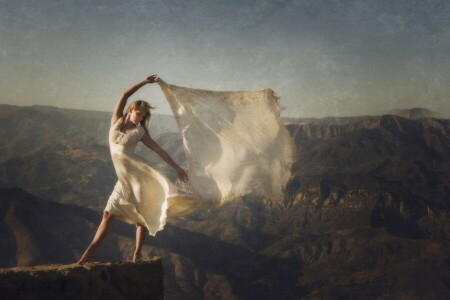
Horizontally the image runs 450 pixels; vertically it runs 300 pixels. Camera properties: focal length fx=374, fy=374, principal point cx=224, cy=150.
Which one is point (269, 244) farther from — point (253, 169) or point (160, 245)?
point (253, 169)

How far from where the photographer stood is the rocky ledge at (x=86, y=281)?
169 inches

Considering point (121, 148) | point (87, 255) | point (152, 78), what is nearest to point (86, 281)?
point (87, 255)

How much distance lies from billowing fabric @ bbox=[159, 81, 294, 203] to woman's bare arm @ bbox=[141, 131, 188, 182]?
0.31 m

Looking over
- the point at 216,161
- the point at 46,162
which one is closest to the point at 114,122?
the point at 216,161

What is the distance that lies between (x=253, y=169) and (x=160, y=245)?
124 metres

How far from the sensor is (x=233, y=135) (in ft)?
20.7

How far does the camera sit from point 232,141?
6320mm

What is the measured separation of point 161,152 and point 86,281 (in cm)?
189

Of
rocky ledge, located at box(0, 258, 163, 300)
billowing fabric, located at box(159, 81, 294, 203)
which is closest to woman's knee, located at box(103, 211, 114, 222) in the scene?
rocky ledge, located at box(0, 258, 163, 300)

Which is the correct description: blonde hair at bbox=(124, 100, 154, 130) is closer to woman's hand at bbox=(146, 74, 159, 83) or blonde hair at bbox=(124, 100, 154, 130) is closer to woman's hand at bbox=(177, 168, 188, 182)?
woman's hand at bbox=(146, 74, 159, 83)

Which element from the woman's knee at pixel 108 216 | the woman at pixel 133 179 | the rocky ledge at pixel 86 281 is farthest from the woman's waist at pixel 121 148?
the rocky ledge at pixel 86 281

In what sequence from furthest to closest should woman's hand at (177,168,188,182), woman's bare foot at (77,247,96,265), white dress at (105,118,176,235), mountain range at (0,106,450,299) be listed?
1. mountain range at (0,106,450,299)
2. woman's hand at (177,168,188,182)
3. white dress at (105,118,176,235)
4. woman's bare foot at (77,247,96,265)

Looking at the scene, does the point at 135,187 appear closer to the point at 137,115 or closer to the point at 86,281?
the point at 137,115

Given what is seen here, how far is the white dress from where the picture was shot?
4.98 metres
